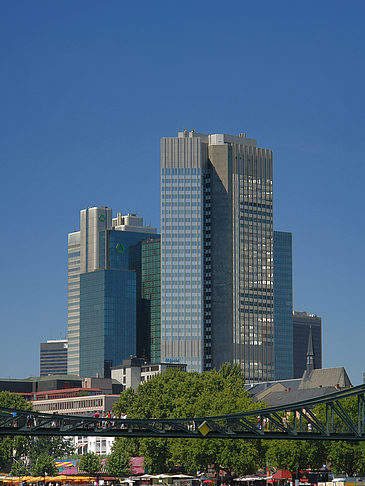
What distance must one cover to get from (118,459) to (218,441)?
32.6m

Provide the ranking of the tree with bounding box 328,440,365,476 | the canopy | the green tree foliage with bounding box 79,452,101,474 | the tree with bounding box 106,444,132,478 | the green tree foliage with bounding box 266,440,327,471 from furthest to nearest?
the green tree foliage with bounding box 79,452,101,474, the tree with bounding box 106,444,132,478, the canopy, the green tree foliage with bounding box 266,440,327,471, the tree with bounding box 328,440,365,476

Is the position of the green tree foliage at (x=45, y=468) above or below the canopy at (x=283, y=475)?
below

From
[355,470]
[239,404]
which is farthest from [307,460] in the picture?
[239,404]

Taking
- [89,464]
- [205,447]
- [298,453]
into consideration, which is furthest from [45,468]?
[298,453]

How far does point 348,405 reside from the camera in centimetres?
15875

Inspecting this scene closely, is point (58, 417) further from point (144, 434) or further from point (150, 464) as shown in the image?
point (150, 464)

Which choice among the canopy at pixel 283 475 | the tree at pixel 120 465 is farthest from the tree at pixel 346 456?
the tree at pixel 120 465

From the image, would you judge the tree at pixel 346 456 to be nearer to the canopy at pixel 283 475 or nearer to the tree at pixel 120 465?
the canopy at pixel 283 475

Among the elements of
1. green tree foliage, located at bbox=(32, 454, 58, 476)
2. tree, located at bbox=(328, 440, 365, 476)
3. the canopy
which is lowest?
green tree foliage, located at bbox=(32, 454, 58, 476)

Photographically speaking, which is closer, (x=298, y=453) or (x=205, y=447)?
(x=298, y=453)

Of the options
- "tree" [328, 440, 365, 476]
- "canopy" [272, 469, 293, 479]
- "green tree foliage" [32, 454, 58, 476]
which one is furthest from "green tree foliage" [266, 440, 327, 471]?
"green tree foliage" [32, 454, 58, 476]

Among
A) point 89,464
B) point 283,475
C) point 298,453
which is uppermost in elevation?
point 298,453

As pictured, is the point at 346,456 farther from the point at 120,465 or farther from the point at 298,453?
the point at 120,465

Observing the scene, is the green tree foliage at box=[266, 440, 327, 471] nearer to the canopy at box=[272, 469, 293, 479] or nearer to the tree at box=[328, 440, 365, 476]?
the canopy at box=[272, 469, 293, 479]
